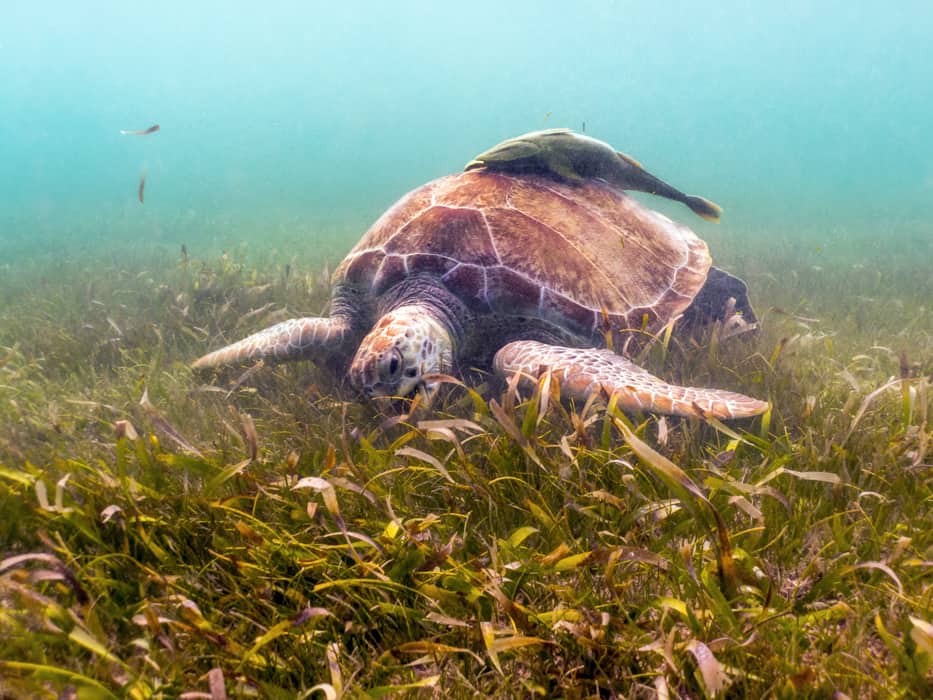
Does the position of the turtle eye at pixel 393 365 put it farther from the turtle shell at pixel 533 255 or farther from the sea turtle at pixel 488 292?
the turtle shell at pixel 533 255

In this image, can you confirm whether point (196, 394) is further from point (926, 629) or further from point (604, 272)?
point (926, 629)

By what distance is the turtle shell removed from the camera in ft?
10.1

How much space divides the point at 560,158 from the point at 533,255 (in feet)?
4.23

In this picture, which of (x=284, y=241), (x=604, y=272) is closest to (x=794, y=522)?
(x=604, y=272)

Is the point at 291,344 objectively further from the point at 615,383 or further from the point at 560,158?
the point at 560,158

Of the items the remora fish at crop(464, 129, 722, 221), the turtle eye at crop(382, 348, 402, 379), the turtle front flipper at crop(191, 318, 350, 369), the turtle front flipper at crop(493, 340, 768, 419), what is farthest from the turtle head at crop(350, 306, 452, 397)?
the remora fish at crop(464, 129, 722, 221)

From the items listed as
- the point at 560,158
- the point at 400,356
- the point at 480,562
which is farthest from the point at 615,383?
the point at 560,158

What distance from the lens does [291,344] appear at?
128 inches

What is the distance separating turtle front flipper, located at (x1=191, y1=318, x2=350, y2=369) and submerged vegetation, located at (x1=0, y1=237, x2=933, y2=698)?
83 cm

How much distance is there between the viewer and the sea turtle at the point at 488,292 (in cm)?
271

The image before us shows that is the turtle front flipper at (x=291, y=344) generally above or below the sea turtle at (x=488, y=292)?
below

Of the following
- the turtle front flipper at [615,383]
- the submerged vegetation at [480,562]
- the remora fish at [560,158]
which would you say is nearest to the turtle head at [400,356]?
the submerged vegetation at [480,562]

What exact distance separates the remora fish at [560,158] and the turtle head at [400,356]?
171 cm

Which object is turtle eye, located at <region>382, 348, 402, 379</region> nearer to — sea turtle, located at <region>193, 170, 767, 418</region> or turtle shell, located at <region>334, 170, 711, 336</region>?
sea turtle, located at <region>193, 170, 767, 418</region>
